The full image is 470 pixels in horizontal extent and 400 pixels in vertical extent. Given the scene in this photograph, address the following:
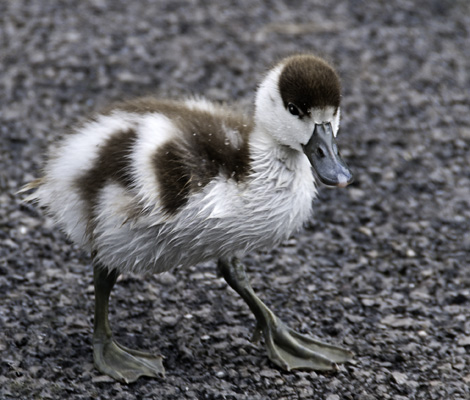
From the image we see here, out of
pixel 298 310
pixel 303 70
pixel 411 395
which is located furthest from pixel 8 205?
pixel 411 395

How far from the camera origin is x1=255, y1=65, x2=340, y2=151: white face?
3201 millimetres

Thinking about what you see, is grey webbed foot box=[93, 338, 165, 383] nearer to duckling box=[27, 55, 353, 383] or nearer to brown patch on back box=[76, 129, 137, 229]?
duckling box=[27, 55, 353, 383]

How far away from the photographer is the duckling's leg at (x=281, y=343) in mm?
3452

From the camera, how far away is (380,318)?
3.91 metres

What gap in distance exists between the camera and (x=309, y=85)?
3.14 m

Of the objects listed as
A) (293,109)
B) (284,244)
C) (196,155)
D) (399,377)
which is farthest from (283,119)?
(284,244)

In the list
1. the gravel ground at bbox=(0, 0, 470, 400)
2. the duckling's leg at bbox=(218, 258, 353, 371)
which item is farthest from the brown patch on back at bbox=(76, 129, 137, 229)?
the gravel ground at bbox=(0, 0, 470, 400)

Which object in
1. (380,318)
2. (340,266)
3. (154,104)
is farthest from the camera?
(340,266)

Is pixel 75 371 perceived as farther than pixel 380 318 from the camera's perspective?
No

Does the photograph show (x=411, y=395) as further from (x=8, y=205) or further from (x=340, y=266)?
(x=8, y=205)

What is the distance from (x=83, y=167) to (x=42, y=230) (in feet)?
4.64

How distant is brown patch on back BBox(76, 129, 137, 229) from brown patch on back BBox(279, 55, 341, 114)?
2.12 feet

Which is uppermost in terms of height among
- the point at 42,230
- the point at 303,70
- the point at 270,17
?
the point at 303,70

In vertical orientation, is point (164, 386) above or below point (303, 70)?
below
